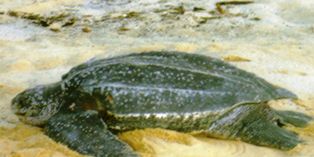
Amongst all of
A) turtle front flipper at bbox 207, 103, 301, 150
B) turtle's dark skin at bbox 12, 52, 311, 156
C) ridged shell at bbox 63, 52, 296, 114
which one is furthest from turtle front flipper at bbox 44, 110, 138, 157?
turtle front flipper at bbox 207, 103, 301, 150

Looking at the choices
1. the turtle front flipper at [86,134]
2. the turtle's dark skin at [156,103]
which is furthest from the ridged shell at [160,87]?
the turtle front flipper at [86,134]

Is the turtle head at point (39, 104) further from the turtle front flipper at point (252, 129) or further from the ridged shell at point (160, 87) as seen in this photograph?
the turtle front flipper at point (252, 129)

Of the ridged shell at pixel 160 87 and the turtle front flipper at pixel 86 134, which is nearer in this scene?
the turtle front flipper at pixel 86 134

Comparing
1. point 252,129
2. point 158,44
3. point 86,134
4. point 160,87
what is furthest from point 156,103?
point 158,44

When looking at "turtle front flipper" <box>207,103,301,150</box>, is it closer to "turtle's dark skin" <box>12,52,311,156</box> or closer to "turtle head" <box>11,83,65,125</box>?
"turtle's dark skin" <box>12,52,311,156</box>

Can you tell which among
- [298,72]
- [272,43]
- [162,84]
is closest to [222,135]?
[162,84]

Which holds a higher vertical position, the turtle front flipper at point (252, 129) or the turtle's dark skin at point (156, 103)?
the turtle's dark skin at point (156, 103)

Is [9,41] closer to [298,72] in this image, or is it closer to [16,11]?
[16,11]
